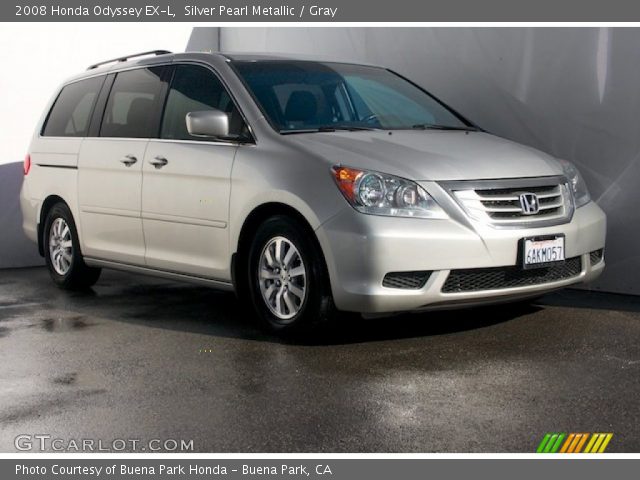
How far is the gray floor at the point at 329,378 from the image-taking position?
15.0 ft

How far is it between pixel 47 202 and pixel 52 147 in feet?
1.56

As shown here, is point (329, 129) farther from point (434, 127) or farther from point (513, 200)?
point (513, 200)

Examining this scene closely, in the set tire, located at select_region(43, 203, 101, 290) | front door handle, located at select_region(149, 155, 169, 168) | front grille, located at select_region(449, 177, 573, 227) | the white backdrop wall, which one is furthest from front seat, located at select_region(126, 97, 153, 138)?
the white backdrop wall

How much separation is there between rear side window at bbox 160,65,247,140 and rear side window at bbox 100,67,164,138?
154mm

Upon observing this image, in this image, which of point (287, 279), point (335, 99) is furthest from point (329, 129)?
point (287, 279)

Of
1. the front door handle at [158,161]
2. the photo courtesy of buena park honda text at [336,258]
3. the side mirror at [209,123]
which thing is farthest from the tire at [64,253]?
the side mirror at [209,123]

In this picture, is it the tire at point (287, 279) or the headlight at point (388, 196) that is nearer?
the headlight at point (388, 196)

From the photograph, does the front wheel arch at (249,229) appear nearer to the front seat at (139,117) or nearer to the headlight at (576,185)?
the front seat at (139,117)

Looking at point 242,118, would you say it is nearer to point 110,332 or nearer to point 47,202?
point 110,332

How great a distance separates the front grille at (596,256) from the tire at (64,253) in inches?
161

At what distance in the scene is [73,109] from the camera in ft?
28.9

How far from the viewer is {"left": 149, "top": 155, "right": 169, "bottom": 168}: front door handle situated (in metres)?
7.33

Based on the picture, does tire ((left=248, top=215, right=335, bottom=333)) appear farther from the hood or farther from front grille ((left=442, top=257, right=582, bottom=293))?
front grille ((left=442, top=257, right=582, bottom=293))

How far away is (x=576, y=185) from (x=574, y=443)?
2.86m
